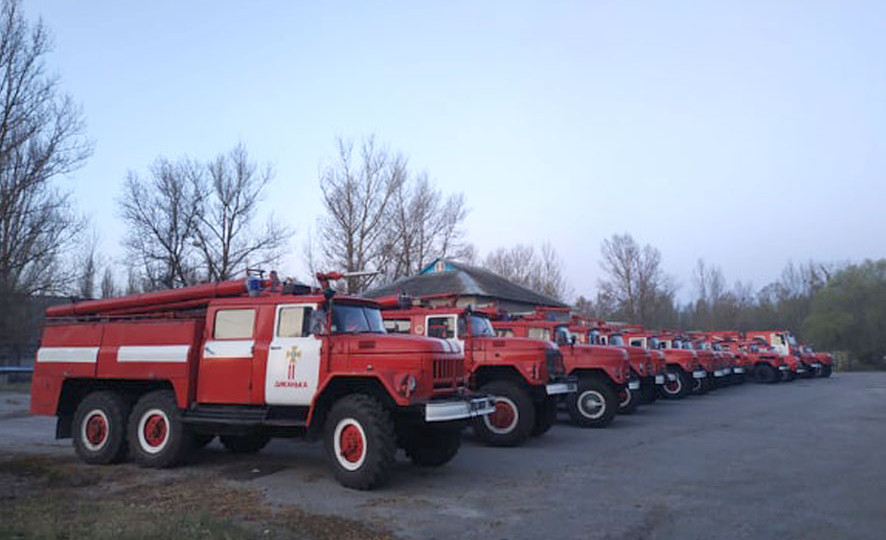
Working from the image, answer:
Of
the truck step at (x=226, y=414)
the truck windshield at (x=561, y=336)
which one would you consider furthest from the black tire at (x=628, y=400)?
the truck step at (x=226, y=414)

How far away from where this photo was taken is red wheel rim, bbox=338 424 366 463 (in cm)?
877

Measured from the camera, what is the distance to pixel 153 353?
1051 centimetres

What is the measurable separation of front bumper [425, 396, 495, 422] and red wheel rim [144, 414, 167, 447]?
4422mm

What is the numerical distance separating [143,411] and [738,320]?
71.2 meters

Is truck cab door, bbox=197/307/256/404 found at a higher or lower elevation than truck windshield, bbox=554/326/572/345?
lower

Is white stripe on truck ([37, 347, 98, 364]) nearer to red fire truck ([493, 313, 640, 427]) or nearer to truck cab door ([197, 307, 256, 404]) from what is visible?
truck cab door ([197, 307, 256, 404])

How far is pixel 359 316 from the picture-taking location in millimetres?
10000

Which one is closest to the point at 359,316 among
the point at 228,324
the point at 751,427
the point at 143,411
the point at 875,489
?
the point at 228,324

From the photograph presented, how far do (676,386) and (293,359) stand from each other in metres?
17.2

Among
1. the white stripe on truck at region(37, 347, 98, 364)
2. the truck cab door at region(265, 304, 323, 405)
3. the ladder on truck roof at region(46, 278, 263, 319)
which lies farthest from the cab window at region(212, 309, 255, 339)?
the white stripe on truck at region(37, 347, 98, 364)

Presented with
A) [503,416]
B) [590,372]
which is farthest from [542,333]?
[503,416]

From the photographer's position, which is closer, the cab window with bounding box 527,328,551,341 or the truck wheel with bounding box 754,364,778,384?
the cab window with bounding box 527,328,551,341

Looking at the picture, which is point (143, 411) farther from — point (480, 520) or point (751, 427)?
point (751, 427)

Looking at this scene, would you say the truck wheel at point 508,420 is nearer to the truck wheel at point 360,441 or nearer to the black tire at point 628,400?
the truck wheel at point 360,441
